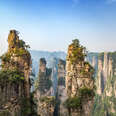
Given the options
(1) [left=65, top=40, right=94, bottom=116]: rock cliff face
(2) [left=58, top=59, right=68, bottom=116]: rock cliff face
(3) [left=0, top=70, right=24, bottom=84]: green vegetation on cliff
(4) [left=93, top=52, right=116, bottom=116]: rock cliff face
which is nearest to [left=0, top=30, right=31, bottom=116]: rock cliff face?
(3) [left=0, top=70, right=24, bottom=84]: green vegetation on cliff

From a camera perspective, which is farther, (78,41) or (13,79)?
(78,41)

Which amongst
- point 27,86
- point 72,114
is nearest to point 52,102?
point 72,114

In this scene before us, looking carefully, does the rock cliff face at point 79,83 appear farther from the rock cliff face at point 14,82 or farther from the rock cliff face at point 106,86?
the rock cliff face at point 106,86

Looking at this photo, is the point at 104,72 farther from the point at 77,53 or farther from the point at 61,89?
the point at 77,53

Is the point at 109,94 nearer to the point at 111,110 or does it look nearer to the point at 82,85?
the point at 111,110

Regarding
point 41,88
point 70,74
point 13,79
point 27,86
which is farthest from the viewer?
point 41,88

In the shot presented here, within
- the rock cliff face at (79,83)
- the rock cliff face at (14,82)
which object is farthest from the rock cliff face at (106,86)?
the rock cliff face at (14,82)

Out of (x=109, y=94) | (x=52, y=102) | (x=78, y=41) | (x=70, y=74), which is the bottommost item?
(x=109, y=94)

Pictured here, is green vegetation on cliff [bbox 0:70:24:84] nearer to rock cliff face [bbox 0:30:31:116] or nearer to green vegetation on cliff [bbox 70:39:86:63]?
rock cliff face [bbox 0:30:31:116]
